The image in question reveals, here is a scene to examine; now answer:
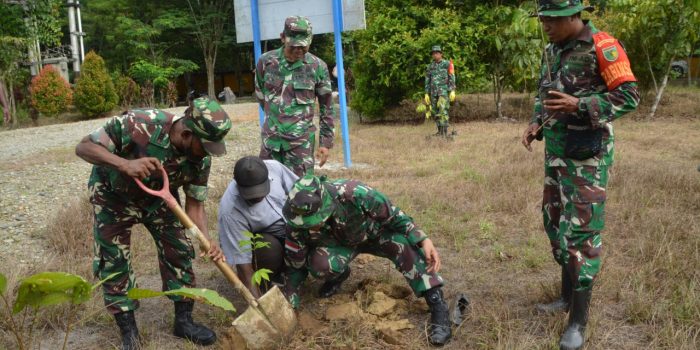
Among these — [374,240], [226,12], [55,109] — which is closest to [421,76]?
[374,240]

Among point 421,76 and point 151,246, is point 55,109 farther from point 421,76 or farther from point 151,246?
point 151,246

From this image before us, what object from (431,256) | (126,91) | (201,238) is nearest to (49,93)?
(126,91)

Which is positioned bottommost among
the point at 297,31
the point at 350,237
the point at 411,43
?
the point at 350,237

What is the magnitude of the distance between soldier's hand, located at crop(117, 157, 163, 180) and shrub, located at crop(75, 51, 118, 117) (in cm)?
1665

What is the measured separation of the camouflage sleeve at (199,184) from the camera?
295 centimetres

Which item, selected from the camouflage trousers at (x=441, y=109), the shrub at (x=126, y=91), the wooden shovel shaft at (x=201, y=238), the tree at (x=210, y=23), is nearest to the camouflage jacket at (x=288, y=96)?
the wooden shovel shaft at (x=201, y=238)

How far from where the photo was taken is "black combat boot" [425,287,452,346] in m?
2.94

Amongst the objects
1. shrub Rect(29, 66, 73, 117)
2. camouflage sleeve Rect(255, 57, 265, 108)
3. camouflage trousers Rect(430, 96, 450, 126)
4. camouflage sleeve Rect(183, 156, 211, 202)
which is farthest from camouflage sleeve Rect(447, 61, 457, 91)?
shrub Rect(29, 66, 73, 117)

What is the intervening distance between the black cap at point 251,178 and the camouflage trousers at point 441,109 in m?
7.66

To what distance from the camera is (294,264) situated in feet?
10.9

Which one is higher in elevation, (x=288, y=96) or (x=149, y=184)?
(x=288, y=96)

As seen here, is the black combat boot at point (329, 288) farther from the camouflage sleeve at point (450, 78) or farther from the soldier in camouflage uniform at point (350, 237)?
the camouflage sleeve at point (450, 78)

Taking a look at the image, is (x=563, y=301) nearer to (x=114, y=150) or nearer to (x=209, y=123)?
(x=209, y=123)

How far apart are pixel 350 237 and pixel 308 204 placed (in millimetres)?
469
